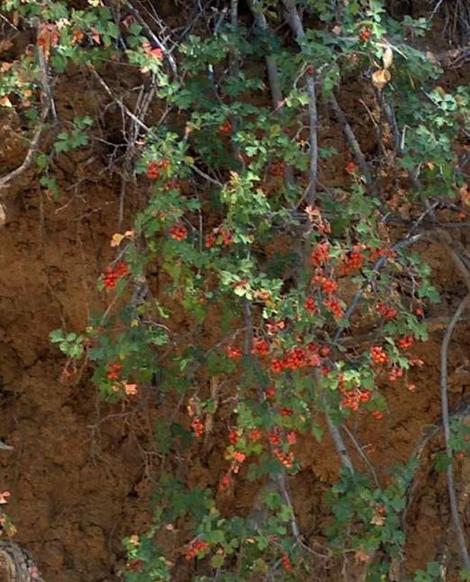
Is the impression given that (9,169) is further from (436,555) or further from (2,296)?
(436,555)

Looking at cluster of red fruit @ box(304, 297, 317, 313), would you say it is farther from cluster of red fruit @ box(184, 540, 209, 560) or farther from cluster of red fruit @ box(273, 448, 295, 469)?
cluster of red fruit @ box(184, 540, 209, 560)

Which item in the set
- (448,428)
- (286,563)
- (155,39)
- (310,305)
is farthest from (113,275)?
(448,428)

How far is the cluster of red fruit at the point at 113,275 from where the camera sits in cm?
281

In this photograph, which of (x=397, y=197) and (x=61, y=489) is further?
(x=61, y=489)

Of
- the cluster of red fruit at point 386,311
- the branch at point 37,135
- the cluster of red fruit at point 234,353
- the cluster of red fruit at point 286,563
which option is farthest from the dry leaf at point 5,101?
the cluster of red fruit at point 286,563

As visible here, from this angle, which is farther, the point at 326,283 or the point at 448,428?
the point at 448,428

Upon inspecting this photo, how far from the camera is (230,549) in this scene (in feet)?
9.36

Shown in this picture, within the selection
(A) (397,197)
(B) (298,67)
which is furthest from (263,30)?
(A) (397,197)

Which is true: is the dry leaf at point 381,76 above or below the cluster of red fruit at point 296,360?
above

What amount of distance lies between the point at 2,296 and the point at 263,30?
41.6 inches

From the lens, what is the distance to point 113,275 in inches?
111

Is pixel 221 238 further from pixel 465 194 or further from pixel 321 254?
pixel 465 194

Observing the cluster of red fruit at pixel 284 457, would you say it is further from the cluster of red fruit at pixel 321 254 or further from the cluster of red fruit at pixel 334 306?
the cluster of red fruit at pixel 321 254

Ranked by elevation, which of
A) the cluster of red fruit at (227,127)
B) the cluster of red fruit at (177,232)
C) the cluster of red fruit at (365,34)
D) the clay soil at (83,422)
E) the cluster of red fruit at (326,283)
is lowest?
the clay soil at (83,422)
